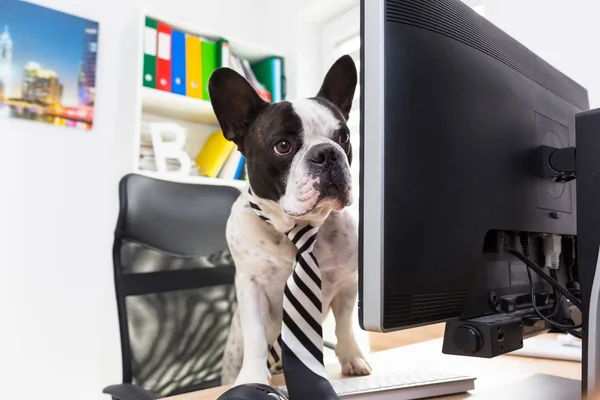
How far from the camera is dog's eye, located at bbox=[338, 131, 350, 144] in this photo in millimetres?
864

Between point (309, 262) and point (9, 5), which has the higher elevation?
point (9, 5)

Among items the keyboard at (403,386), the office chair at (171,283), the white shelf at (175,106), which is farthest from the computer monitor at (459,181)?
the white shelf at (175,106)

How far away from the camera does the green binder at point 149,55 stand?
2.12 metres

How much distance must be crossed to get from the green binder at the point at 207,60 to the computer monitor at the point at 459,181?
6.12 feet

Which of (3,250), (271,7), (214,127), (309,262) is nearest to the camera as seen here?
(309,262)

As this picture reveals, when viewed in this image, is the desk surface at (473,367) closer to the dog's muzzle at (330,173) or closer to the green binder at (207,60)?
the dog's muzzle at (330,173)

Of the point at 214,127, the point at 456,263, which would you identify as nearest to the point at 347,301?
the point at 456,263

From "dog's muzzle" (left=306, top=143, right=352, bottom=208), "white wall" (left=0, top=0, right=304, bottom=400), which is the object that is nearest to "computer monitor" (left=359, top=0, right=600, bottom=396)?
"dog's muzzle" (left=306, top=143, right=352, bottom=208)

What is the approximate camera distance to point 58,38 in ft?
6.90

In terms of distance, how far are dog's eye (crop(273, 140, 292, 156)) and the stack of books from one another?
1.30 m

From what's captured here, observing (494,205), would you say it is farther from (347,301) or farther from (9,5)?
(9,5)

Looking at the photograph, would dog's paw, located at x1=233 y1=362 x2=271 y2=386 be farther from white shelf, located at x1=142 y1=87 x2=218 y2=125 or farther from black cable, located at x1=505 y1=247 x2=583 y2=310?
white shelf, located at x1=142 y1=87 x2=218 y2=125

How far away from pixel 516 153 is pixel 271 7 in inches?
99.7

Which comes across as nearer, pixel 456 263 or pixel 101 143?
pixel 456 263
